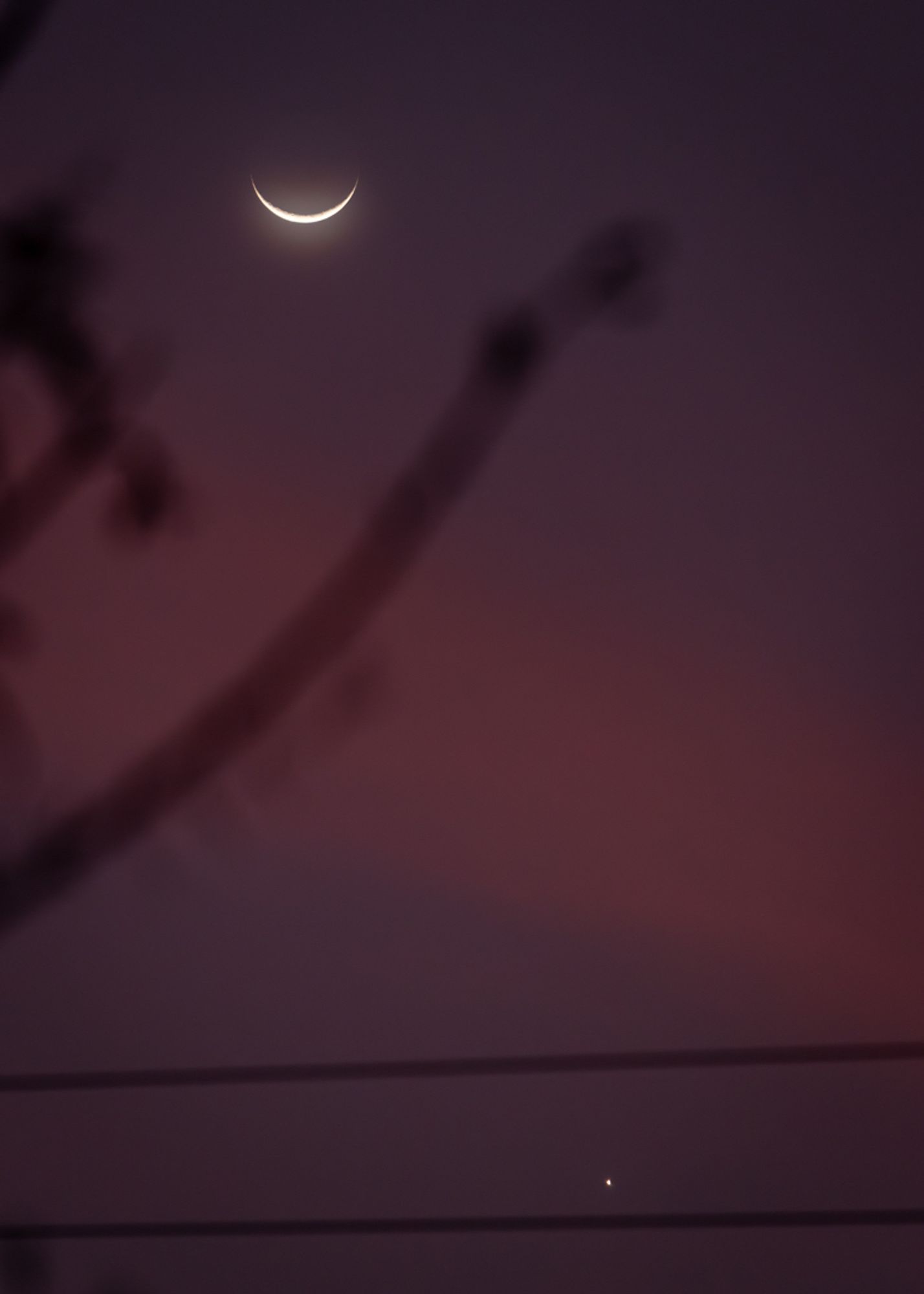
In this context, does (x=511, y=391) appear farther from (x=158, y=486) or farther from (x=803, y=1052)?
(x=803, y=1052)

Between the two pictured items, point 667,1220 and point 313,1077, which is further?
point 313,1077

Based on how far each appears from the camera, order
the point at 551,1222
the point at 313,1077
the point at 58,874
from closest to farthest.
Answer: the point at 58,874, the point at 551,1222, the point at 313,1077

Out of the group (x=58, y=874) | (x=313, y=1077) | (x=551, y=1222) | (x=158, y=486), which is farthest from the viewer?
(x=158, y=486)

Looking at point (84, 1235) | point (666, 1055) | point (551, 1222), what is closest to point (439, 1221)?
point (551, 1222)

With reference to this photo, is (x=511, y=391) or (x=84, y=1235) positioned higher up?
(x=511, y=391)

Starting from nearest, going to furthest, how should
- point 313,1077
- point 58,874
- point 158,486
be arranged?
1. point 58,874
2. point 313,1077
3. point 158,486

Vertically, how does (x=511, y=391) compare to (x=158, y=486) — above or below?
above

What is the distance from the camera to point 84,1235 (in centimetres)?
254

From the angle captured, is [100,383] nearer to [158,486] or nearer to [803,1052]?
[158,486]

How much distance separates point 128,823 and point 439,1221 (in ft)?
3.49

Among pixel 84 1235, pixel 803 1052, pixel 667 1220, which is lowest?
pixel 84 1235

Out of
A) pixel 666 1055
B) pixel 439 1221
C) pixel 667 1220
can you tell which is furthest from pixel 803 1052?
pixel 439 1221

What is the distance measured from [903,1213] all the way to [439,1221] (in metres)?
0.95

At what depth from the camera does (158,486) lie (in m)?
Answer: 2.80
